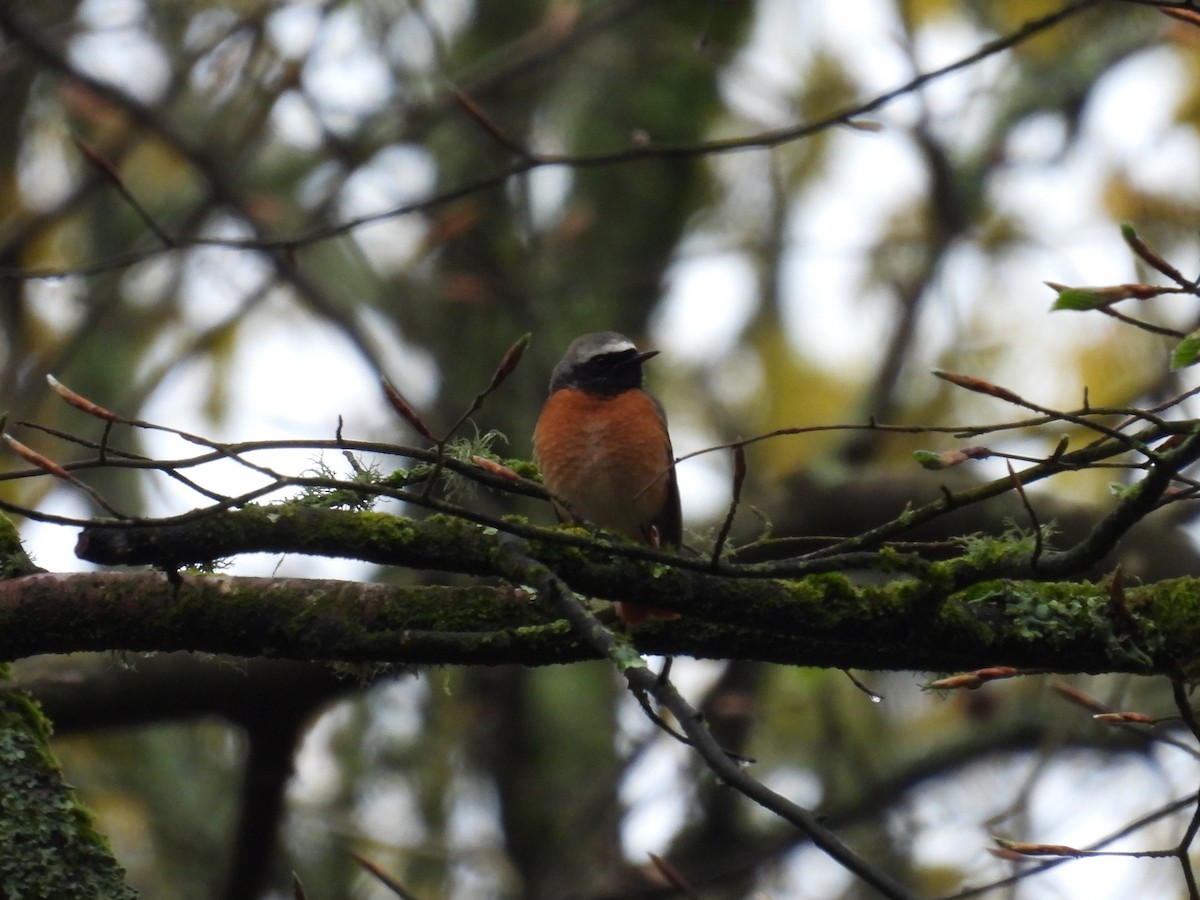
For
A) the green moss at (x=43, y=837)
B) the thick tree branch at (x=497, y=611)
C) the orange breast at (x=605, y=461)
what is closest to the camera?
the thick tree branch at (x=497, y=611)

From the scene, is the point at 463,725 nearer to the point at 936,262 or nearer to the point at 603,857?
the point at 603,857

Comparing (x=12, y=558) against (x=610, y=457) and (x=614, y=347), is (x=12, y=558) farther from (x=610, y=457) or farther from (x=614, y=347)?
(x=614, y=347)

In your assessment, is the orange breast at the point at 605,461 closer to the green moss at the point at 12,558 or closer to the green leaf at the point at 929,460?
the green moss at the point at 12,558

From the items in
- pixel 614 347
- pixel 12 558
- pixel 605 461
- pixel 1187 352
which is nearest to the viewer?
pixel 1187 352

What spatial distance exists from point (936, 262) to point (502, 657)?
22.7ft

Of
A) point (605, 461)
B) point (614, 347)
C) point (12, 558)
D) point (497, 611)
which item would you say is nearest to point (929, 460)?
point (497, 611)

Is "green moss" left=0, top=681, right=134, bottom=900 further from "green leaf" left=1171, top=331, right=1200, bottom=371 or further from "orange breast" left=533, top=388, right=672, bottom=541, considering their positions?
"green leaf" left=1171, top=331, right=1200, bottom=371

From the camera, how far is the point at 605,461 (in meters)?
5.75

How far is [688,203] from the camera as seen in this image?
10.4 metres

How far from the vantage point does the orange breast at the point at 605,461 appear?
5.76 meters

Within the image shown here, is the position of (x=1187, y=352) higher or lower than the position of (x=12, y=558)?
higher

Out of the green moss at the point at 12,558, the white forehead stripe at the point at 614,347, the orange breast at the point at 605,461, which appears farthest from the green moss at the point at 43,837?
the white forehead stripe at the point at 614,347

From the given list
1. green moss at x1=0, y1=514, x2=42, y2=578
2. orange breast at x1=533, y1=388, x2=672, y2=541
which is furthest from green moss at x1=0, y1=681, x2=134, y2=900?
orange breast at x1=533, y1=388, x2=672, y2=541

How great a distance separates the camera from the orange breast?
5.76 meters
